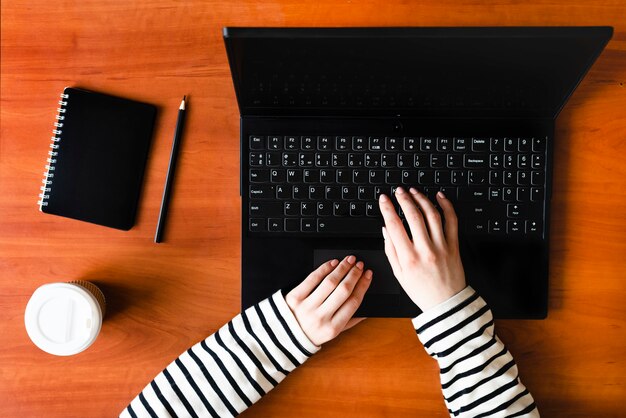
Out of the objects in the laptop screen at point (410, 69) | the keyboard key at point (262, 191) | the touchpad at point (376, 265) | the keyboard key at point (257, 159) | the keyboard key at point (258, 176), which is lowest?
the touchpad at point (376, 265)

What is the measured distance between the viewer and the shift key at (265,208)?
0.65 m

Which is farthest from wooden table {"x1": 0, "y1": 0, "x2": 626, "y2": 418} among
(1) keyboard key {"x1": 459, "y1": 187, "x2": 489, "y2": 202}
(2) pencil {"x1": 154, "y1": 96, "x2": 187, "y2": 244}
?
(1) keyboard key {"x1": 459, "y1": 187, "x2": 489, "y2": 202}

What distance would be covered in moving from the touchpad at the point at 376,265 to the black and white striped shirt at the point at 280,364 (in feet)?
0.20

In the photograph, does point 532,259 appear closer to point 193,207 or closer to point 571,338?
point 571,338

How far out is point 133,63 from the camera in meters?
0.68

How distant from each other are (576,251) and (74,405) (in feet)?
2.37

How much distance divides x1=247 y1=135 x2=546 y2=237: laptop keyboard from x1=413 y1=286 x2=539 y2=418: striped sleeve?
0.11 m

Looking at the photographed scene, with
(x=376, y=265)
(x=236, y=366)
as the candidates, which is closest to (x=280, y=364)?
(x=236, y=366)

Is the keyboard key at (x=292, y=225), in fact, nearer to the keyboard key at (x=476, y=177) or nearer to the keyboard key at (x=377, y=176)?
the keyboard key at (x=377, y=176)

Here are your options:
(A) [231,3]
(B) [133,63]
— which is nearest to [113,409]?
(B) [133,63]

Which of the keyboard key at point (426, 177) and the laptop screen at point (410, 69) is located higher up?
the laptop screen at point (410, 69)

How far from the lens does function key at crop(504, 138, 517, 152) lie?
643 mm

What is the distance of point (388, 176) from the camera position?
645 mm

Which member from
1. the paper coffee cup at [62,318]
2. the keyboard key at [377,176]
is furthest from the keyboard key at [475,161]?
the paper coffee cup at [62,318]
